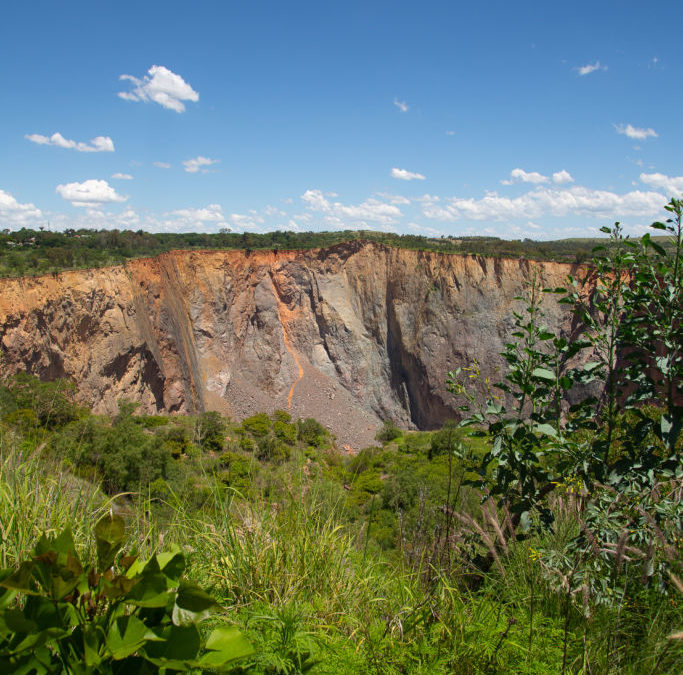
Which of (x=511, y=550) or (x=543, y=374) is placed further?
(x=511, y=550)

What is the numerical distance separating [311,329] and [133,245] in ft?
Answer: 45.3

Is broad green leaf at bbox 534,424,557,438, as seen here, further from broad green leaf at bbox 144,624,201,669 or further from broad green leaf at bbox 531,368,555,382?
broad green leaf at bbox 144,624,201,669

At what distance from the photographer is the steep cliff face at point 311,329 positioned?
77.2ft

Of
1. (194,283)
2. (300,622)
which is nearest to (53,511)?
(300,622)

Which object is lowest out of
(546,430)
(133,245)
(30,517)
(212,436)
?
(212,436)

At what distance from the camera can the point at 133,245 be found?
29.8 metres

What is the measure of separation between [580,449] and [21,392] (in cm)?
1677

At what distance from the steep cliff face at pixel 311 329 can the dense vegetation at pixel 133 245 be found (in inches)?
52.7

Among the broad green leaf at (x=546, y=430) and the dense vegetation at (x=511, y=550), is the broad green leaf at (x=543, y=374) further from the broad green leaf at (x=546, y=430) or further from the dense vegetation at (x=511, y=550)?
the broad green leaf at (x=546, y=430)

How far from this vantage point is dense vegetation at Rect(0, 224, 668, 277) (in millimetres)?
19812

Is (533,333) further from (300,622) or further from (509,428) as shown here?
(300,622)

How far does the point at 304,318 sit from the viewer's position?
36.2 meters

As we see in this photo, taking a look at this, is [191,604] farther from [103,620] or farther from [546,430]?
[546,430]

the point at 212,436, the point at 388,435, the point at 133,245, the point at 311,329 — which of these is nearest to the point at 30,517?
the point at 212,436
